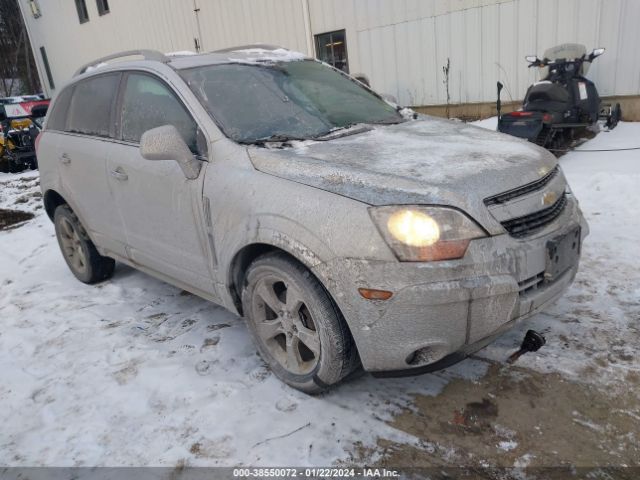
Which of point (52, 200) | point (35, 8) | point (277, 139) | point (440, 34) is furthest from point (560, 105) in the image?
point (35, 8)

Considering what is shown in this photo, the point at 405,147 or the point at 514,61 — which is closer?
the point at 405,147

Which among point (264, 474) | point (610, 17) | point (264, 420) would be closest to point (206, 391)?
point (264, 420)

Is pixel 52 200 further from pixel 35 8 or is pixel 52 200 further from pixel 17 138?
pixel 35 8

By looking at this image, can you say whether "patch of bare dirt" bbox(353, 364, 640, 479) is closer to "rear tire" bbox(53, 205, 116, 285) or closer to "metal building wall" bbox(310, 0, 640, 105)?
"rear tire" bbox(53, 205, 116, 285)

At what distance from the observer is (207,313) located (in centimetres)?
375

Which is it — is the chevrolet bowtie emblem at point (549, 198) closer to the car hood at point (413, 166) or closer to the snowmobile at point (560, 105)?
the car hood at point (413, 166)

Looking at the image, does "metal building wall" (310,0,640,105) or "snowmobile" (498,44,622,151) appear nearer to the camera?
"snowmobile" (498,44,622,151)

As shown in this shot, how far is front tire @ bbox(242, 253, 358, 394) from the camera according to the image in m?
2.38

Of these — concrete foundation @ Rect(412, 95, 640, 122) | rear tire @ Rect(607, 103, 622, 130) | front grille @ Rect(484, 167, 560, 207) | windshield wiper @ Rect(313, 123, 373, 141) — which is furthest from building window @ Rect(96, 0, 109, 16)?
front grille @ Rect(484, 167, 560, 207)

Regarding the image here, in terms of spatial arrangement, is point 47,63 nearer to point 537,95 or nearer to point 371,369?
point 537,95

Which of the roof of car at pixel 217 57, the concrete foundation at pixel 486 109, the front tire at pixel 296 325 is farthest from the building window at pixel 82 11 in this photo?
the front tire at pixel 296 325

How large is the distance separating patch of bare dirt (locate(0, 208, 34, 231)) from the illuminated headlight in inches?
261

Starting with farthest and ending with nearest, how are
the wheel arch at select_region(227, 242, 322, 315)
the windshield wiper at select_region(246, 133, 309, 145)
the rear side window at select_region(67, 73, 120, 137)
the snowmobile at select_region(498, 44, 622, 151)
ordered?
the snowmobile at select_region(498, 44, 622, 151)
the rear side window at select_region(67, 73, 120, 137)
the windshield wiper at select_region(246, 133, 309, 145)
the wheel arch at select_region(227, 242, 322, 315)

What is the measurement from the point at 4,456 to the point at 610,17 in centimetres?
879
